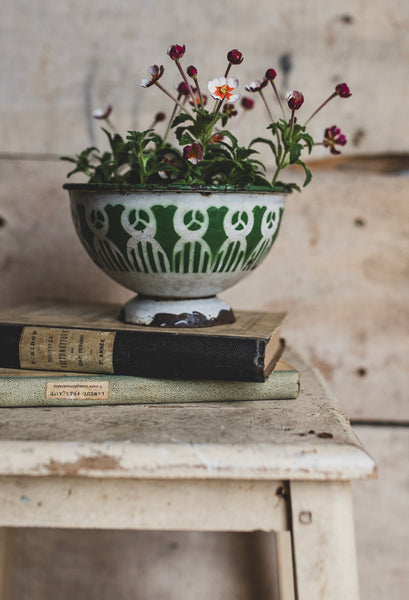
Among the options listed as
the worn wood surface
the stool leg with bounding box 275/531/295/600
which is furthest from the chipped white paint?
the worn wood surface

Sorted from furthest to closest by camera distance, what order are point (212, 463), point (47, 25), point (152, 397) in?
point (47, 25) → point (152, 397) → point (212, 463)

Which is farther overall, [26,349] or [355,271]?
[355,271]

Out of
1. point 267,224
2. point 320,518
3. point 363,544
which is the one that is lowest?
point 363,544

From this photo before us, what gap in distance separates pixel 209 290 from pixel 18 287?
1.61ft

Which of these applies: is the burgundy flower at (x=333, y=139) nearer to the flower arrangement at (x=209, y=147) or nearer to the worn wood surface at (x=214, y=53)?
the flower arrangement at (x=209, y=147)

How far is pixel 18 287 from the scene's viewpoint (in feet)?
3.34

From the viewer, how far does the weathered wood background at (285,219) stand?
0.96 meters

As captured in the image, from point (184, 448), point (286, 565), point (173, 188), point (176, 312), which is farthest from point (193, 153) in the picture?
point (286, 565)

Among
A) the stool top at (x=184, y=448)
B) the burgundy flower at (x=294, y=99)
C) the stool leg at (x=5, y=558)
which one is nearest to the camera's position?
the stool top at (x=184, y=448)

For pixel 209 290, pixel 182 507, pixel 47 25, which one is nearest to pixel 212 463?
pixel 182 507

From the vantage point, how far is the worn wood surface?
953mm

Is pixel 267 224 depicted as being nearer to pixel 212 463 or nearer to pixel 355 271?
pixel 212 463

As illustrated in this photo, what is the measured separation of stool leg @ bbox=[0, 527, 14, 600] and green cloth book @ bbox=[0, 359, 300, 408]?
37 centimetres

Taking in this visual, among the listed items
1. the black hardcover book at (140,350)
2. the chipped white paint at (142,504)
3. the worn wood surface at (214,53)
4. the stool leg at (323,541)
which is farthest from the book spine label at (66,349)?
the worn wood surface at (214,53)
